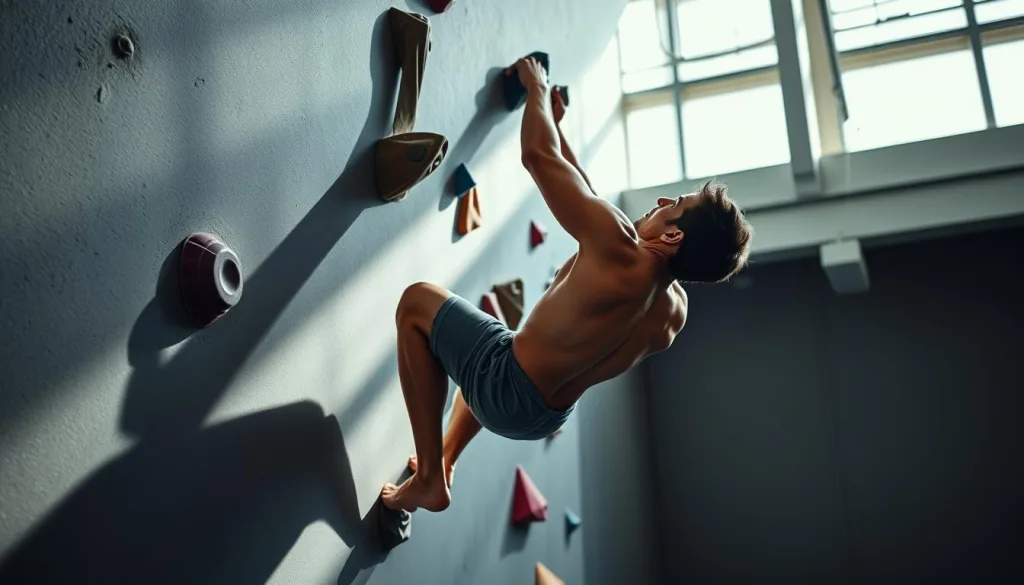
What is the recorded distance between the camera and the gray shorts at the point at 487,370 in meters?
2.00

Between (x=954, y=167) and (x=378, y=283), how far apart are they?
3.09 m

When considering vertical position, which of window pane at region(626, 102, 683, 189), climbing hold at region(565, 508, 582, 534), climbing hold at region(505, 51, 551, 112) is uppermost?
window pane at region(626, 102, 683, 189)

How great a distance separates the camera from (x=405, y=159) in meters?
2.22

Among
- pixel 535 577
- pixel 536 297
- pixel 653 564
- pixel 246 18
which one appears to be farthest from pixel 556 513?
pixel 246 18

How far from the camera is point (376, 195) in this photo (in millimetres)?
2258

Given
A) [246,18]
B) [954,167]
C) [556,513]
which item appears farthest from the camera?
[954,167]

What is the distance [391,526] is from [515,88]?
5.07 ft

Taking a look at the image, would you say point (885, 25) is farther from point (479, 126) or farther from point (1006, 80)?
point (479, 126)

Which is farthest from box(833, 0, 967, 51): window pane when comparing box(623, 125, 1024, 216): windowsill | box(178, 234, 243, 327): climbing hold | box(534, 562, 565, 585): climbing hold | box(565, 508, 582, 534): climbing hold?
box(178, 234, 243, 327): climbing hold

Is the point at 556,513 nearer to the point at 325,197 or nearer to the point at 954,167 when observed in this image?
the point at 325,197

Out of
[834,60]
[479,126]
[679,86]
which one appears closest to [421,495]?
[479,126]

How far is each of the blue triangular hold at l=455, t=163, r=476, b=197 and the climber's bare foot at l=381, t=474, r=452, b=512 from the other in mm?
934

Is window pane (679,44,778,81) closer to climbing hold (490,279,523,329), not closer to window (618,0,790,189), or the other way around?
window (618,0,790,189)

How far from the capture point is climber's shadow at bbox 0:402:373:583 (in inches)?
51.9
